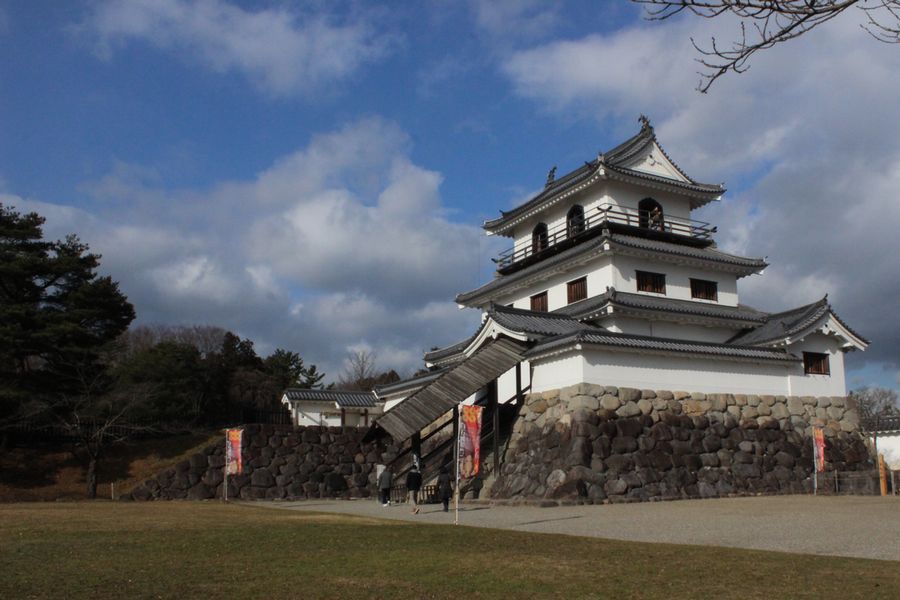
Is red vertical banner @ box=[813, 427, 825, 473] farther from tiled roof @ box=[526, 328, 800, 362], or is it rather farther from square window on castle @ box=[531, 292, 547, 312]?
square window on castle @ box=[531, 292, 547, 312]

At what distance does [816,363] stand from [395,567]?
71.2 ft

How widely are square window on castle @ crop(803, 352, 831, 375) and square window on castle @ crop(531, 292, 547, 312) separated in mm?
9128

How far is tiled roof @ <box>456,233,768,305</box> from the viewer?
26.3 metres

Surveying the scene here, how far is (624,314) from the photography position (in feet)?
83.4

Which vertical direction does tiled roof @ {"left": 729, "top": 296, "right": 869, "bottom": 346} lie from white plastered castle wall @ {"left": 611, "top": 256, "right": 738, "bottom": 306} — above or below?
below

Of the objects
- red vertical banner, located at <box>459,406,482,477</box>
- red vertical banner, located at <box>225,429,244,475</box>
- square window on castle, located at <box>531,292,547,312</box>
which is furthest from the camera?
square window on castle, located at <box>531,292,547,312</box>

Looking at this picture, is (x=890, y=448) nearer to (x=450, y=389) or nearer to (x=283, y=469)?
(x=450, y=389)

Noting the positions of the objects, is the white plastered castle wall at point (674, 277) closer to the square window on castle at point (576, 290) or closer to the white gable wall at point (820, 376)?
the square window on castle at point (576, 290)

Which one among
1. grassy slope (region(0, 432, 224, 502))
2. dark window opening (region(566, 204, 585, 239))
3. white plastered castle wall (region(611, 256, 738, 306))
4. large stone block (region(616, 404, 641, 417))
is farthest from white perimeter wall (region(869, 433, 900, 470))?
grassy slope (region(0, 432, 224, 502))

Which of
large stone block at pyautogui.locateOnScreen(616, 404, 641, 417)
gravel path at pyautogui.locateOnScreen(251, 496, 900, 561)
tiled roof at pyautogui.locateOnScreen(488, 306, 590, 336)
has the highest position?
tiled roof at pyautogui.locateOnScreen(488, 306, 590, 336)

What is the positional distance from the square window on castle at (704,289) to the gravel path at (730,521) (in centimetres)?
918

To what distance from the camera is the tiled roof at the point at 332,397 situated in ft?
112

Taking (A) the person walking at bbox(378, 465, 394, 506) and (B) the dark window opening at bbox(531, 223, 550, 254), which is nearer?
(A) the person walking at bbox(378, 465, 394, 506)

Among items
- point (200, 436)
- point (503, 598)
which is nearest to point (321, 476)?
point (200, 436)
